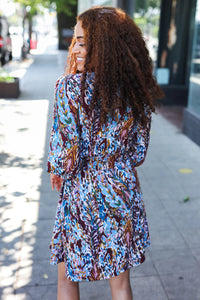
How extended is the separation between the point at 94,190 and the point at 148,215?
2489 millimetres

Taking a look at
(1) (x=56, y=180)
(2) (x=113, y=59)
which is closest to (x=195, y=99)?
(1) (x=56, y=180)

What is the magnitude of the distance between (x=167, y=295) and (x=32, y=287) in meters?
1.02

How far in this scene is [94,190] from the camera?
2041 mm

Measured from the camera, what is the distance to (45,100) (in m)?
11.4

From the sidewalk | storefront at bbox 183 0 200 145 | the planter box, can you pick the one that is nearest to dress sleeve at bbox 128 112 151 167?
the sidewalk

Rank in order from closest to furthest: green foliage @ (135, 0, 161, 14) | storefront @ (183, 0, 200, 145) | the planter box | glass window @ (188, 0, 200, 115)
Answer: storefront @ (183, 0, 200, 145), glass window @ (188, 0, 200, 115), the planter box, green foliage @ (135, 0, 161, 14)

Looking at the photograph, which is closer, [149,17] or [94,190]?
[94,190]

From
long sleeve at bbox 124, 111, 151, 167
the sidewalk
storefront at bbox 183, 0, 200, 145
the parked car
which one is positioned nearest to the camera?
long sleeve at bbox 124, 111, 151, 167

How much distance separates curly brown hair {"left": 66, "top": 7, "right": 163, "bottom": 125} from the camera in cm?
188

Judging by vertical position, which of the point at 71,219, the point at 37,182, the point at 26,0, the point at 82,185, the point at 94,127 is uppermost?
the point at 26,0

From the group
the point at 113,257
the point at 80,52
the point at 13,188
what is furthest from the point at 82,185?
the point at 13,188

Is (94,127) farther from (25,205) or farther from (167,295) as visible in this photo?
(25,205)

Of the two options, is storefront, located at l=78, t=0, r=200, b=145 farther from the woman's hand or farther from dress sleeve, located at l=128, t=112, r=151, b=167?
the woman's hand

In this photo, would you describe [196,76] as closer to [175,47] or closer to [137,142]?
[175,47]
